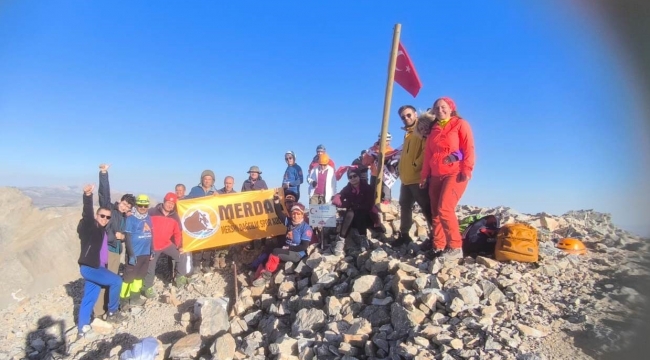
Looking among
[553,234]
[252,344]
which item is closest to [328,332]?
[252,344]

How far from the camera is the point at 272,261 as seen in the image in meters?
7.90

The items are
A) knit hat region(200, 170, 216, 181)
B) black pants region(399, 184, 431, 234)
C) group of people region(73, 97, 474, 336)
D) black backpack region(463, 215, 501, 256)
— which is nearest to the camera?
group of people region(73, 97, 474, 336)

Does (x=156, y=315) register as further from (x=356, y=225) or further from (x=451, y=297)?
(x=451, y=297)

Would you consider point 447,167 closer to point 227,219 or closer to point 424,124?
point 424,124

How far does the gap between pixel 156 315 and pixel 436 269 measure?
5.66 m

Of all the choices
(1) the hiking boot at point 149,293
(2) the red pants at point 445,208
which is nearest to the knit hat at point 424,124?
(2) the red pants at point 445,208

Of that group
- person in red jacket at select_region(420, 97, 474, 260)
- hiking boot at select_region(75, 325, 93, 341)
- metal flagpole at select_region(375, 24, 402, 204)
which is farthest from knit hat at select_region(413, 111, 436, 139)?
hiking boot at select_region(75, 325, 93, 341)

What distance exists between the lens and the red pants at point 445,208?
5.72 m

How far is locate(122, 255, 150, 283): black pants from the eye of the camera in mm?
8180

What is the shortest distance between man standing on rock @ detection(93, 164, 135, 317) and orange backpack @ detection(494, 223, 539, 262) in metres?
6.97

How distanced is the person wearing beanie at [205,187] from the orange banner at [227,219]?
0.56 metres

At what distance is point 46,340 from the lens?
8.10m

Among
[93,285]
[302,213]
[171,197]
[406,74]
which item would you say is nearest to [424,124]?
[406,74]

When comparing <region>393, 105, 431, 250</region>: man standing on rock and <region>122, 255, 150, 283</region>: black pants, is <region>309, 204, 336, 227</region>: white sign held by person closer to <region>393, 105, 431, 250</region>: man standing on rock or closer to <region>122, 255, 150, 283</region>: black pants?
<region>393, 105, 431, 250</region>: man standing on rock
